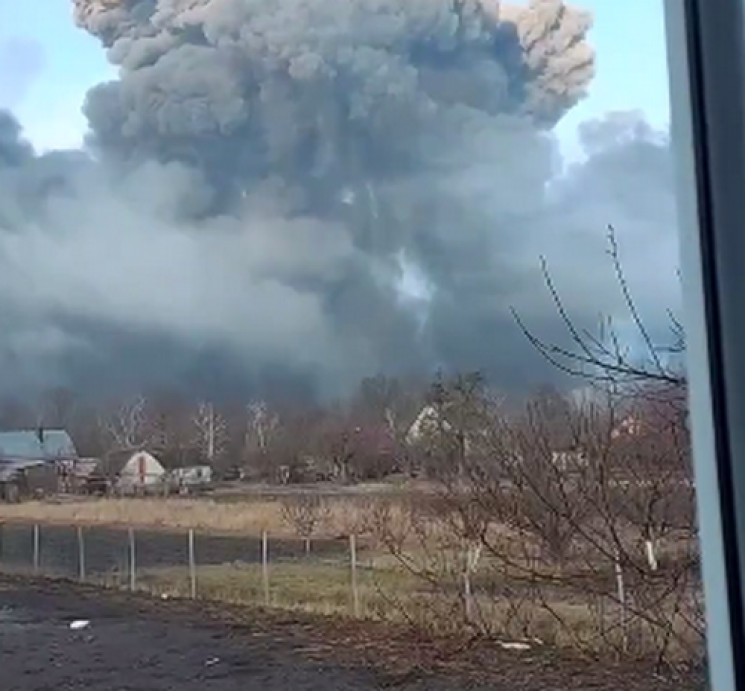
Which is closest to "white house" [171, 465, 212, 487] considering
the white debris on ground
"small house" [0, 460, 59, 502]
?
"small house" [0, 460, 59, 502]

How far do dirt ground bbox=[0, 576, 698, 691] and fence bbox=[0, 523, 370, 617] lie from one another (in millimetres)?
25

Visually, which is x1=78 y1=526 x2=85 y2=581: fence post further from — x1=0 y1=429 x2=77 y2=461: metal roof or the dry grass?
x1=0 y1=429 x2=77 y2=461: metal roof

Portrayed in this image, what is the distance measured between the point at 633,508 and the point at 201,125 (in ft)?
1.67

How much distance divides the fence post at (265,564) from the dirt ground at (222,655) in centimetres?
3

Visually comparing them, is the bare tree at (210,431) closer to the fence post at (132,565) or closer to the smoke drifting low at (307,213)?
the smoke drifting low at (307,213)

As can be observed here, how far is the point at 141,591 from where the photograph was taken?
139 cm

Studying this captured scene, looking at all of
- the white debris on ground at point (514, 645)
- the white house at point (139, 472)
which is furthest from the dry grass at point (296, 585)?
the white house at point (139, 472)

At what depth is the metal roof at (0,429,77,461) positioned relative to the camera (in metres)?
0.85

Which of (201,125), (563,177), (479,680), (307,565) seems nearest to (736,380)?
(563,177)

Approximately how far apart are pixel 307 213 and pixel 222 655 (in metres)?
0.57

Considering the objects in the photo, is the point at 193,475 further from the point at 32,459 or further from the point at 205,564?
the point at 205,564

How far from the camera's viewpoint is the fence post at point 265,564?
1165mm

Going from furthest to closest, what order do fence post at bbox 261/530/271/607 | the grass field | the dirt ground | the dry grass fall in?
the dry grass, fence post at bbox 261/530/271/607, the dirt ground, the grass field

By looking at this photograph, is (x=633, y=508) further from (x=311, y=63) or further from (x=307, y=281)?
(x=311, y=63)
